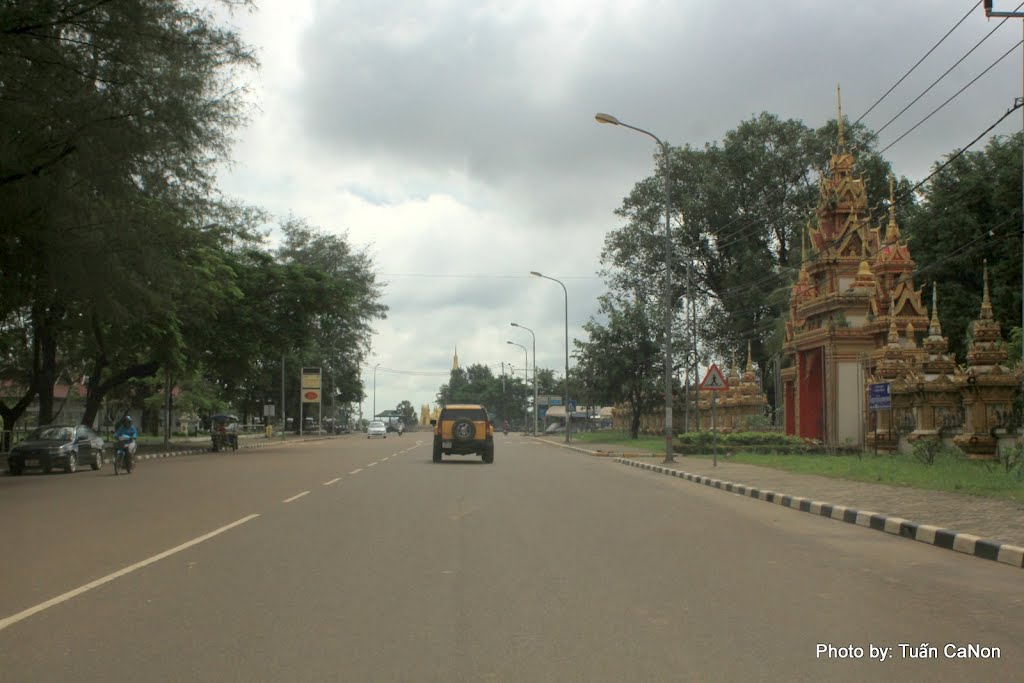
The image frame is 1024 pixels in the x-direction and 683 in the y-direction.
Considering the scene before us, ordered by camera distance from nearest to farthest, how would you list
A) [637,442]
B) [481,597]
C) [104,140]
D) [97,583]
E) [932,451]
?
[481,597] < [97,583] < [104,140] < [932,451] < [637,442]

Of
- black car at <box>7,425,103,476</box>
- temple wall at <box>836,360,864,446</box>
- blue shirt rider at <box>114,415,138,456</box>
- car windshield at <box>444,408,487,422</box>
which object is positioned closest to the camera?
blue shirt rider at <box>114,415,138,456</box>

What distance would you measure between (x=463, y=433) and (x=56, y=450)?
38.2 ft

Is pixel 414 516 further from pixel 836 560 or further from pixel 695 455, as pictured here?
pixel 695 455

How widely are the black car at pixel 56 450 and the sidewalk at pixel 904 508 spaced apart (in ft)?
55.7

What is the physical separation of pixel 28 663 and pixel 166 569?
338 centimetres

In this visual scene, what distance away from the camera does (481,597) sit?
7668 millimetres

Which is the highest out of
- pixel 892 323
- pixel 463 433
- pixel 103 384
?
pixel 892 323

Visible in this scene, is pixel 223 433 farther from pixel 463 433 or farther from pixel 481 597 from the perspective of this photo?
pixel 481 597

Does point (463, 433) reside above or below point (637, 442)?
above

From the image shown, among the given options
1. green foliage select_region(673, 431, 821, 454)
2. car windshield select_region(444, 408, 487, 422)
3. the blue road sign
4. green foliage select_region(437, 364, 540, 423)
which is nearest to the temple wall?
green foliage select_region(673, 431, 821, 454)

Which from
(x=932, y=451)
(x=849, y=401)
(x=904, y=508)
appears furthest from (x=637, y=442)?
(x=904, y=508)

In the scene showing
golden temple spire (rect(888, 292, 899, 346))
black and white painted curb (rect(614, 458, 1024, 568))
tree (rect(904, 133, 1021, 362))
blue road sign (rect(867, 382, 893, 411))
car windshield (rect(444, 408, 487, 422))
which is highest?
tree (rect(904, 133, 1021, 362))

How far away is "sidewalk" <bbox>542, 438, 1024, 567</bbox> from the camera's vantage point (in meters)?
10.8

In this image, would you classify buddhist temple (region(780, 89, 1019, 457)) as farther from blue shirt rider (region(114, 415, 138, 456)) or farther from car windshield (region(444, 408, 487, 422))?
blue shirt rider (region(114, 415, 138, 456))
